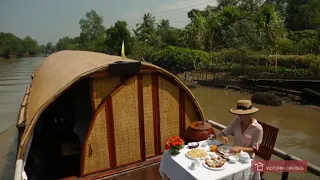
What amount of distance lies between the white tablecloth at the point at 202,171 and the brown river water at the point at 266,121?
14.3 feet

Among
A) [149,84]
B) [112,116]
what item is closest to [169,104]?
[149,84]

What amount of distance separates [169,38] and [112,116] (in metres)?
45.3

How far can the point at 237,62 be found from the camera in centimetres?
2841

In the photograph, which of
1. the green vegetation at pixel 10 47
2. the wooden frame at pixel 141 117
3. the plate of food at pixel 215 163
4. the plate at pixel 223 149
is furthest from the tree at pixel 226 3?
the green vegetation at pixel 10 47

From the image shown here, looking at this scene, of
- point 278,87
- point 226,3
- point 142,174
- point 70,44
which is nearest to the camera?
point 142,174

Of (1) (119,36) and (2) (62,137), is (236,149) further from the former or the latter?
(1) (119,36)

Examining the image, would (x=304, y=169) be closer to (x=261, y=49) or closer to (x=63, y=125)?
(x=63, y=125)

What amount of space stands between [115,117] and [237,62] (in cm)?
2591

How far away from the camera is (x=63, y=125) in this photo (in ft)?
27.1

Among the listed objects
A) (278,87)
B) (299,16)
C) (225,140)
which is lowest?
(278,87)

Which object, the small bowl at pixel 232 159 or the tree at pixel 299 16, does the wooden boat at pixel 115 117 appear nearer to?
the small bowl at pixel 232 159

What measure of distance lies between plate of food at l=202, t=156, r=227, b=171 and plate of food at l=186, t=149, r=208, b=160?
0.48 ft

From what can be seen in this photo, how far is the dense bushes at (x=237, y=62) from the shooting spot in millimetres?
21812

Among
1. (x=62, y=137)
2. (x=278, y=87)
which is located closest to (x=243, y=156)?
(x=62, y=137)
